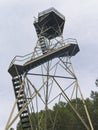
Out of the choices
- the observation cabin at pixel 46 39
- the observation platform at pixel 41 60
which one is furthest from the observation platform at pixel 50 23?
the observation platform at pixel 41 60

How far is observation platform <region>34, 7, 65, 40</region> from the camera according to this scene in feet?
114

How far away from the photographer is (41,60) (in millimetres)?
31781

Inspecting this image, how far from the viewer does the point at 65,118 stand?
1700 inches

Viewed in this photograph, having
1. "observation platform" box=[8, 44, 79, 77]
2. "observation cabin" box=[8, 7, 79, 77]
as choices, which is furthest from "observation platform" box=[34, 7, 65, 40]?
"observation platform" box=[8, 44, 79, 77]

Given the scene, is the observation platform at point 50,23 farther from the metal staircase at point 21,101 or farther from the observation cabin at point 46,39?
the metal staircase at point 21,101

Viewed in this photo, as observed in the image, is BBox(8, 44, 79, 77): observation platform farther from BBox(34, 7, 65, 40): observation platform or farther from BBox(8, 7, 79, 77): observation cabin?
BBox(34, 7, 65, 40): observation platform

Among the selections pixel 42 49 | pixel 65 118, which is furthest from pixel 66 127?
pixel 42 49

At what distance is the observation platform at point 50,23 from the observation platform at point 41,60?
3.17m

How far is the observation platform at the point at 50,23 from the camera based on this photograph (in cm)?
3478

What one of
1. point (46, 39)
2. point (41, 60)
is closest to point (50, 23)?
point (46, 39)

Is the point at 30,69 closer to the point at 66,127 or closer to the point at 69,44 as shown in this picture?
the point at 69,44

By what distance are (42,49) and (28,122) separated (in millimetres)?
7295

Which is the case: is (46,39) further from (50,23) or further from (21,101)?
(21,101)

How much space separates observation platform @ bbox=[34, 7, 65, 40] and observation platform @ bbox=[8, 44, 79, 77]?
10.4 feet
